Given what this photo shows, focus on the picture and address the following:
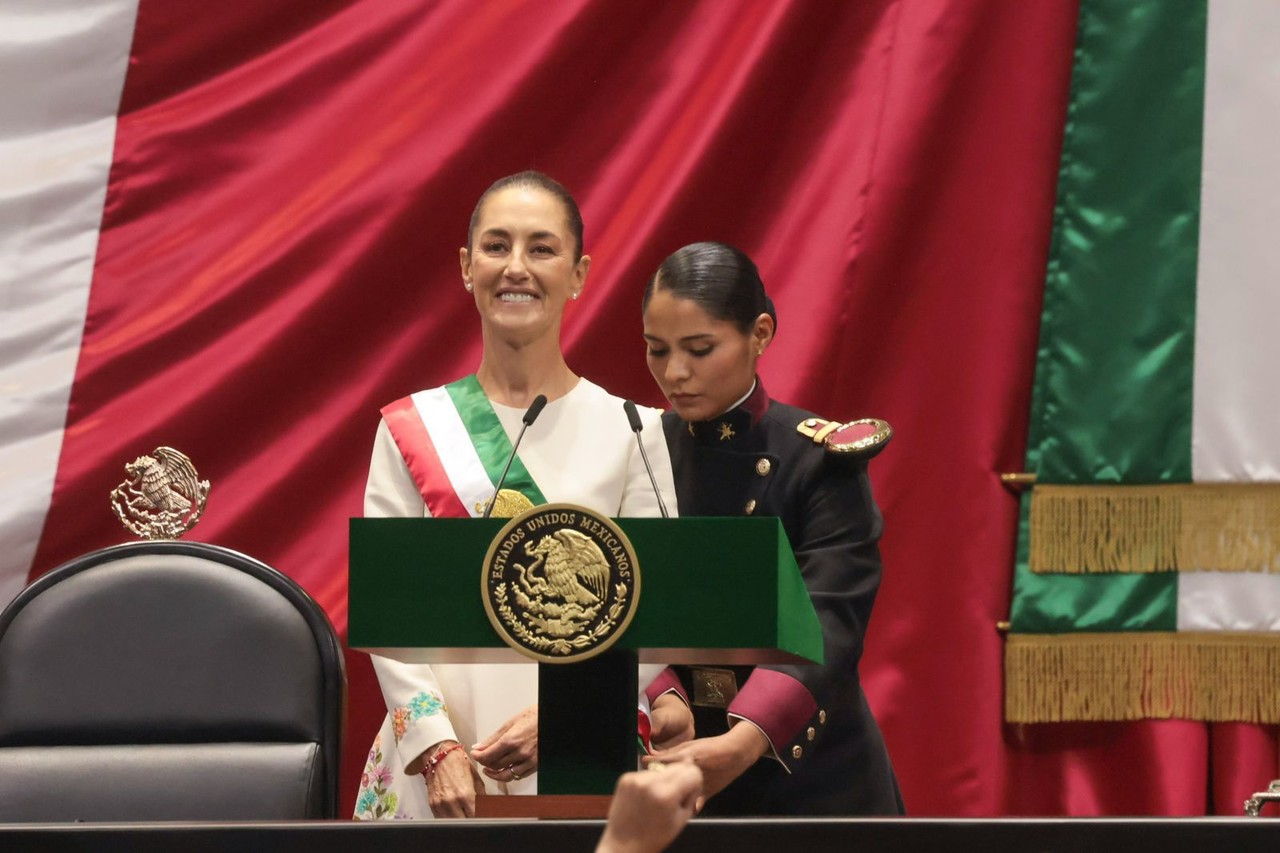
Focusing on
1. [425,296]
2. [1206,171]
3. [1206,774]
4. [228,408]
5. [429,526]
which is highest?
[1206,171]

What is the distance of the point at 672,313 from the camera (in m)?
1.73

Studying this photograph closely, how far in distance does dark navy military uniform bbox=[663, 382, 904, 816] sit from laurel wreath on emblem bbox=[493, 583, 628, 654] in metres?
0.45

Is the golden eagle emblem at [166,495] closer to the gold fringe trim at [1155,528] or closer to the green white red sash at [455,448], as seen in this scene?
the green white red sash at [455,448]

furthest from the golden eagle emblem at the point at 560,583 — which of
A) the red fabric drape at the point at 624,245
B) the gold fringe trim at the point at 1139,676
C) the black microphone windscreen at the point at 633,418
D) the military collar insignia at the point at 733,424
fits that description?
the gold fringe trim at the point at 1139,676

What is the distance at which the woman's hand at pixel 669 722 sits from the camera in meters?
1.50

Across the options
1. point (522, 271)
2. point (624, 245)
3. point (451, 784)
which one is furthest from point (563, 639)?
point (624, 245)

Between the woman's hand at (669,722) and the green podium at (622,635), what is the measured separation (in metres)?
0.34

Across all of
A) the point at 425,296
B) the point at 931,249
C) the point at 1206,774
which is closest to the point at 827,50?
the point at 931,249

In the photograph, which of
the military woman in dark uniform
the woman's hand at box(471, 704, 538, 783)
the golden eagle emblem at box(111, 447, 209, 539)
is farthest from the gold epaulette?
the golden eagle emblem at box(111, 447, 209, 539)

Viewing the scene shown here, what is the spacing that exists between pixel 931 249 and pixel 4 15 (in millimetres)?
1528

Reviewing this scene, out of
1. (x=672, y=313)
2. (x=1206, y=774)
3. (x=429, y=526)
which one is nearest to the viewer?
(x=429, y=526)

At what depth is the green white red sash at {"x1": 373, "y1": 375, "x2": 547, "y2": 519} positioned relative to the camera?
5.62 ft

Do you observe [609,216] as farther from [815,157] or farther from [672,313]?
[672,313]

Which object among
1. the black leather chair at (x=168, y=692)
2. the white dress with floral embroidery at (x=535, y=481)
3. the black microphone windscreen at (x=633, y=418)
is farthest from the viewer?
the white dress with floral embroidery at (x=535, y=481)
